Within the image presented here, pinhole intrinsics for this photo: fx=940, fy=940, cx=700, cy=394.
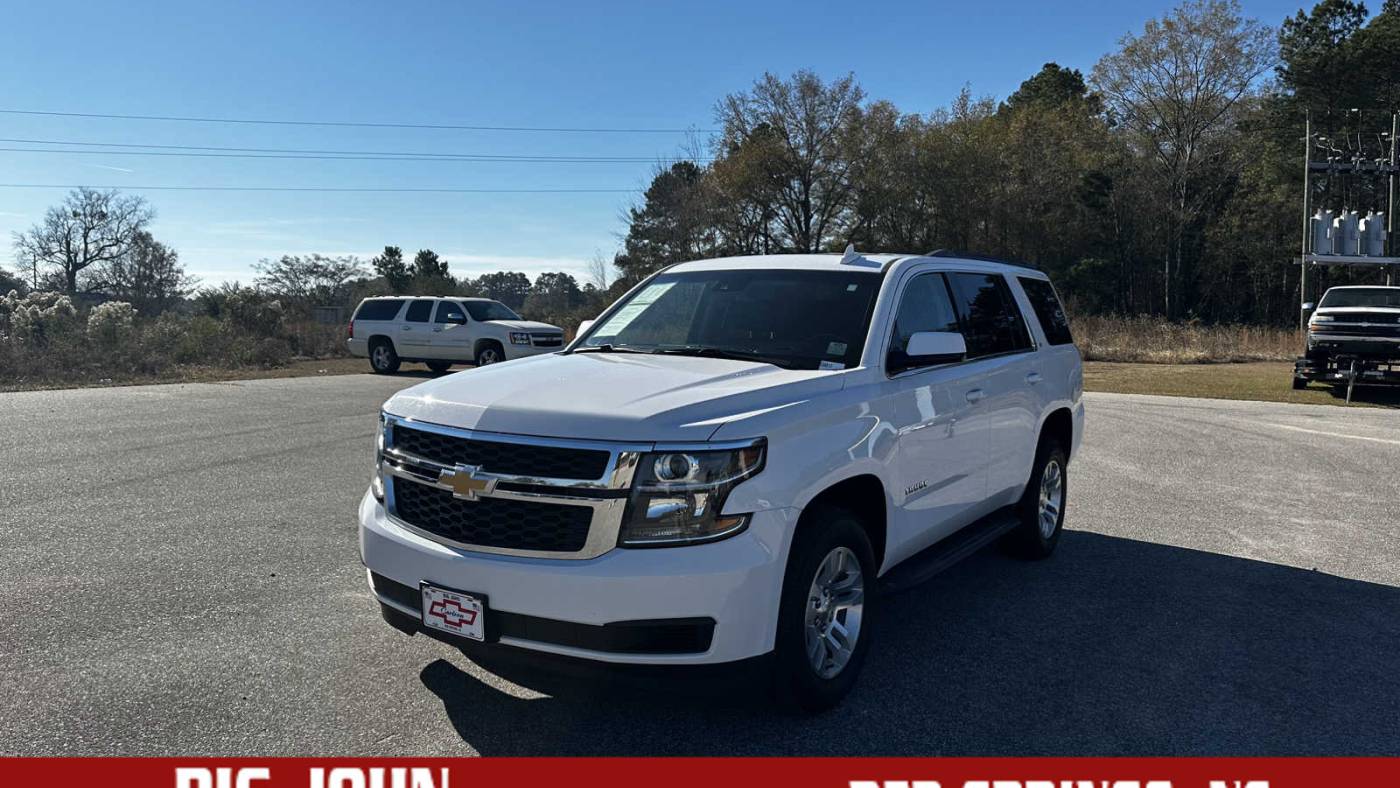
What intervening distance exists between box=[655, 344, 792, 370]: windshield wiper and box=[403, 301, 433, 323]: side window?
66.1ft

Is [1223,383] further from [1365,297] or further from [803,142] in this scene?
[803,142]

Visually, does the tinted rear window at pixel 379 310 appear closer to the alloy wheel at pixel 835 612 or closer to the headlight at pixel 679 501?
the alloy wheel at pixel 835 612

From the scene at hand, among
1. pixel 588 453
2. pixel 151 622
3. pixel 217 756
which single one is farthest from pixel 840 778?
pixel 151 622

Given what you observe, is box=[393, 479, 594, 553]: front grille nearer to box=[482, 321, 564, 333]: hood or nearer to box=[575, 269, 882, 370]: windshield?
box=[575, 269, 882, 370]: windshield

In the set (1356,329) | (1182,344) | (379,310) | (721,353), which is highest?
(379,310)

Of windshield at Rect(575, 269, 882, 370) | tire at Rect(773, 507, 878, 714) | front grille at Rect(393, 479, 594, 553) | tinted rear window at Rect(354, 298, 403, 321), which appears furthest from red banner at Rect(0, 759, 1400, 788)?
tinted rear window at Rect(354, 298, 403, 321)

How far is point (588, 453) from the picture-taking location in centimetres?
327

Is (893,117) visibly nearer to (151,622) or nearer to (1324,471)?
(1324,471)

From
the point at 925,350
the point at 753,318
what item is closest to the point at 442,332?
the point at 753,318

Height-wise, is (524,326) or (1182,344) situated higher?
(524,326)

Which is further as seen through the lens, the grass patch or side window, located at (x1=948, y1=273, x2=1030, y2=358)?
the grass patch

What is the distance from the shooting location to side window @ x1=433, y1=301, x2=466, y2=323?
23.4 metres

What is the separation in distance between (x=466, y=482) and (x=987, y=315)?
139 inches

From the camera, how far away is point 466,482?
11.2 feet
